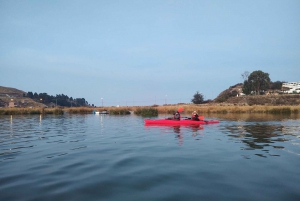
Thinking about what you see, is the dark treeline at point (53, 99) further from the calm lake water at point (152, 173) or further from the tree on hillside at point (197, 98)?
the calm lake water at point (152, 173)

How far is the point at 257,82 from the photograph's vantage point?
81875 millimetres

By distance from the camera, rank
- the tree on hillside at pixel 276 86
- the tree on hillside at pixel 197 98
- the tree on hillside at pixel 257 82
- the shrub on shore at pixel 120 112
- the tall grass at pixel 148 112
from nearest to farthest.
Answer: the tall grass at pixel 148 112 < the shrub on shore at pixel 120 112 < the tree on hillside at pixel 197 98 < the tree on hillside at pixel 257 82 < the tree on hillside at pixel 276 86

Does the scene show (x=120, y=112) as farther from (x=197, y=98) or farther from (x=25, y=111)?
(x=197, y=98)

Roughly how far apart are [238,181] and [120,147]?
5.61 metres

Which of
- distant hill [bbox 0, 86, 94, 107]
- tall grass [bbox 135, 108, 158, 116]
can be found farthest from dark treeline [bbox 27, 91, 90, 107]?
tall grass [bbox 135, 108, 158, 116]

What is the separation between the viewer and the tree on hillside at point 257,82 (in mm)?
81875

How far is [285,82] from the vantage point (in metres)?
108

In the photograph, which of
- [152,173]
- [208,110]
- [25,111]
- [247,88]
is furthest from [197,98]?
[152,173]

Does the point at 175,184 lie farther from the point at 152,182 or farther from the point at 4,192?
the point at 4,192

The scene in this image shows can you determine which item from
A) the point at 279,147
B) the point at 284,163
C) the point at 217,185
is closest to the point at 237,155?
the point at 284,163

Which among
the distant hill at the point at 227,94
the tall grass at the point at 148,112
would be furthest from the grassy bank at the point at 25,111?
the distant hill at the point at 227,94

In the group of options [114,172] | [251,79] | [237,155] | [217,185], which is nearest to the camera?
[217,185]

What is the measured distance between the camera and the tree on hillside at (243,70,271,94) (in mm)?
81875

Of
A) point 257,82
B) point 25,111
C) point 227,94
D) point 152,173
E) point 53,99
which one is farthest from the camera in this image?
point 53,99
